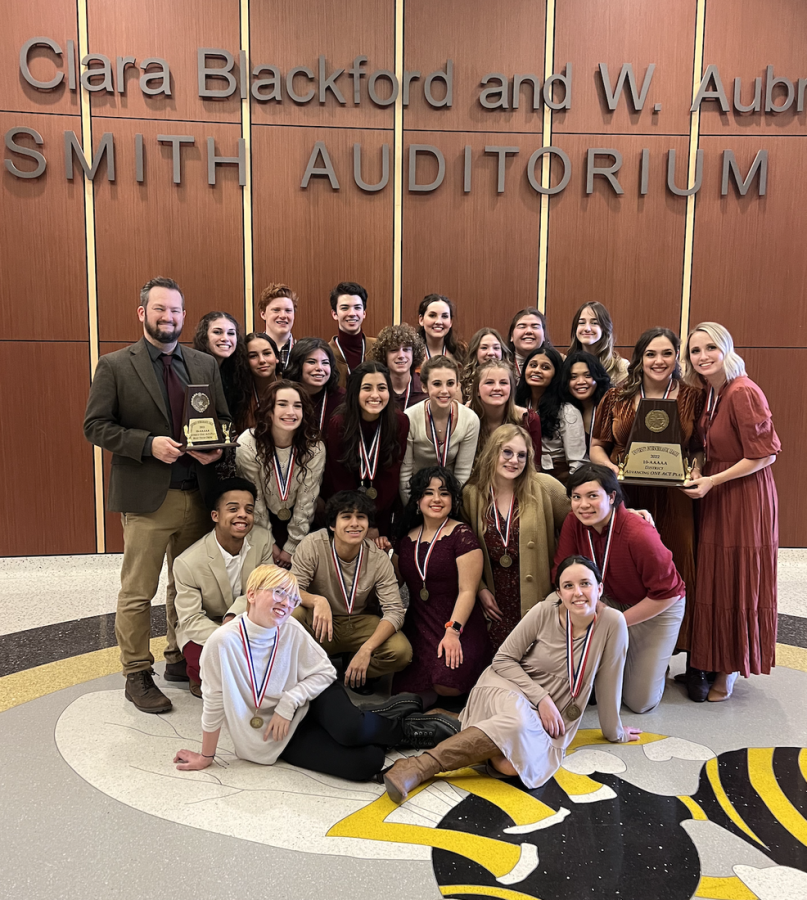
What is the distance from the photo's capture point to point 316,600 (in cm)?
314

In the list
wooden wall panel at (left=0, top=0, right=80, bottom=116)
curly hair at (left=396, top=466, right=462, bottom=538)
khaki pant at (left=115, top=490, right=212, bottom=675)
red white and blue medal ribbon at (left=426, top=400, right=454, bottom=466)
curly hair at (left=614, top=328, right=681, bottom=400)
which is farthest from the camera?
wooden wall panel at (left=0, top=0, right=80, bottom=116)

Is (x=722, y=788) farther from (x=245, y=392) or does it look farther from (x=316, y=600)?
(x=245, y=392)

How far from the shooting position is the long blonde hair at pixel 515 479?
3266 mm

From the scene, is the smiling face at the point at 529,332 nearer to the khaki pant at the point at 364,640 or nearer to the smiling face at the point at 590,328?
the smiling face at the point at 590,328

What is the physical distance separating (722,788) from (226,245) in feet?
14.3

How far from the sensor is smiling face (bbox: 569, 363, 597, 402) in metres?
3.78

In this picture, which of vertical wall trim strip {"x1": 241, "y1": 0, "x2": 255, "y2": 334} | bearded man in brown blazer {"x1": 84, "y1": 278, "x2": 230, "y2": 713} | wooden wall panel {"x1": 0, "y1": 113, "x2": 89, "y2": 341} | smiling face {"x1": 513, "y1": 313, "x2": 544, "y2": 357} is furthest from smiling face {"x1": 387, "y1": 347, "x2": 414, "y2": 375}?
wooden wall panel {"x1": 0, "y1": 113, "x2": 89, "y2": 341}

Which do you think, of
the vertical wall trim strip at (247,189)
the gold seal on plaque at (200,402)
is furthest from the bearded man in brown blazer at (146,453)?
the vertical wall trim strip at (247,189)

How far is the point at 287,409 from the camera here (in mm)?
3301

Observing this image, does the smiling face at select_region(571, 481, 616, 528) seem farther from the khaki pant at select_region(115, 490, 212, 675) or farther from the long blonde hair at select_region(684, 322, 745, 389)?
the khaki pant at select_region(115, 490, 212, 675)

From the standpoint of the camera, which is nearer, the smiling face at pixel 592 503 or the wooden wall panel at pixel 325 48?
the smiling face at pixel 592 503

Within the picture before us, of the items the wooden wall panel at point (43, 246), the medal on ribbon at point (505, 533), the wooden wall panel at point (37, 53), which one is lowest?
the medal on ribbon at point (505, 533)

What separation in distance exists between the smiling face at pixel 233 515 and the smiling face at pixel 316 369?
71 centimetres

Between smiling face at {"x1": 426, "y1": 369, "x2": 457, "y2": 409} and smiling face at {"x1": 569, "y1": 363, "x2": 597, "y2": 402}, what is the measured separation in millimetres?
697
